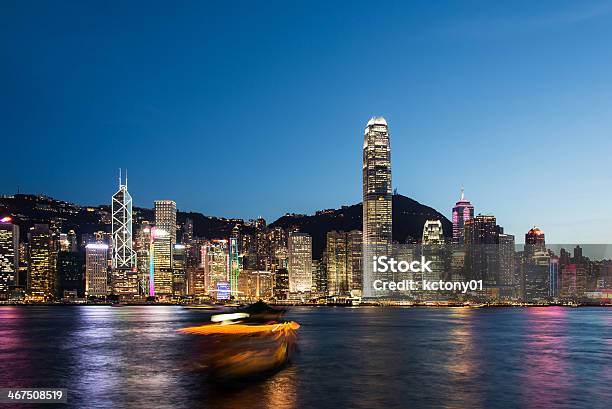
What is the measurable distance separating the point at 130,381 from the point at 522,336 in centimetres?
6353

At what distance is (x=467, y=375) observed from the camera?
5009 cm

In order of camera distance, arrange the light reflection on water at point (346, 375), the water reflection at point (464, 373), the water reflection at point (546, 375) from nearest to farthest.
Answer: the light reflection on water at point (346, 375) → the water reflection at point (464, 373) → the water reflection at point (546, 375)

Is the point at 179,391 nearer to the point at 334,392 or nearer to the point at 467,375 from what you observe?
the point at 334,392

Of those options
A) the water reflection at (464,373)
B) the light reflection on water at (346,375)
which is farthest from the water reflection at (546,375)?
the water reflection at (464,373)

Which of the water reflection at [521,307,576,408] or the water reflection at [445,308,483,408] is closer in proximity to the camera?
the water reflection at [445,308,483,408]

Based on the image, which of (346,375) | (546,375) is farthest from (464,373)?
(346,375)

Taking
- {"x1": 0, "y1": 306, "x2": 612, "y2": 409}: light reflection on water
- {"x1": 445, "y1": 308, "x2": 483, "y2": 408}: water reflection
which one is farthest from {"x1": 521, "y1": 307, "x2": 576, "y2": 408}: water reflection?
{"x1": 445, "y1": 308, "x2": 483, "y2": 408}: water reflection

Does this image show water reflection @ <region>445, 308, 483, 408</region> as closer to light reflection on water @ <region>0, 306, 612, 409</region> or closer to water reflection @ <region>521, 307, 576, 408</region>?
light reflection on water @ <region>0, 306, 612, 409</region>

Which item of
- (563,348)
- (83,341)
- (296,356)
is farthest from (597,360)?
(83,341)

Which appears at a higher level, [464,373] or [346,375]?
[346,375]

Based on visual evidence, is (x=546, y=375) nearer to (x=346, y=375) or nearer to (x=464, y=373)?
(x=464, y=373)

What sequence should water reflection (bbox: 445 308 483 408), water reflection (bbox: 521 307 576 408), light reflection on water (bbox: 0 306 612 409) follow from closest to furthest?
light reflection on water (bbox: 0 306 612 409), water reflection (bbox: 445 308 483 408), water reflection (bbox: 521 307 576 408)

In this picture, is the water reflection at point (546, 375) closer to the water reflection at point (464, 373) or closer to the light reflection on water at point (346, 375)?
the light reflection on water at point (346, 375)

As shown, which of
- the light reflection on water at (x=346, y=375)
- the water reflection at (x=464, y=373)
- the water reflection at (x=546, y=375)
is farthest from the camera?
the water reflection at (x=546, y=375)
